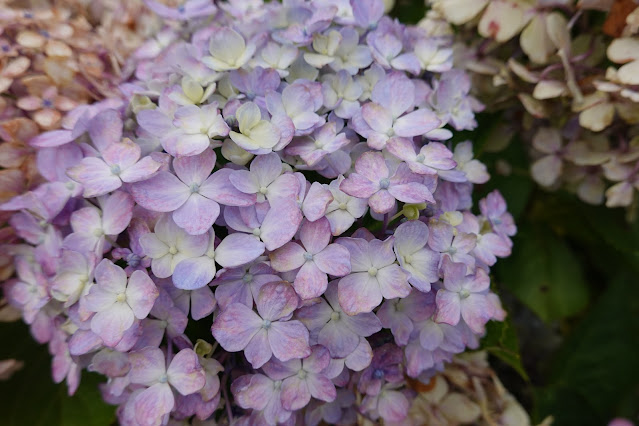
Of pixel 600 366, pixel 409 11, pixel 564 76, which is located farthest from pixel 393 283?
pixel 600 366

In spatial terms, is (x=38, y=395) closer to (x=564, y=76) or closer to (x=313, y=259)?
(x=313, y=259)

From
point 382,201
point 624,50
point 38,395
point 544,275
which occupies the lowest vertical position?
point 38,395

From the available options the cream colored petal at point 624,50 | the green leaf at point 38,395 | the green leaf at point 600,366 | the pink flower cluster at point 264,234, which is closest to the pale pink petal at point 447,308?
the pink flower cluster at point 264,234

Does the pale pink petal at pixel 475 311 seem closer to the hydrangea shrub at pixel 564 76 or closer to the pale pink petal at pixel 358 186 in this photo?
the pale pink petal at pixel 358 186

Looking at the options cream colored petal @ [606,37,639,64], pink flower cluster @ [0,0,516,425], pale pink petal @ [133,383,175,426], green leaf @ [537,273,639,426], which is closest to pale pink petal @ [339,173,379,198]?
pink flower cluster @ [0,0,516,425]

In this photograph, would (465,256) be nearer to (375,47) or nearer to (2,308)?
(375,47)
